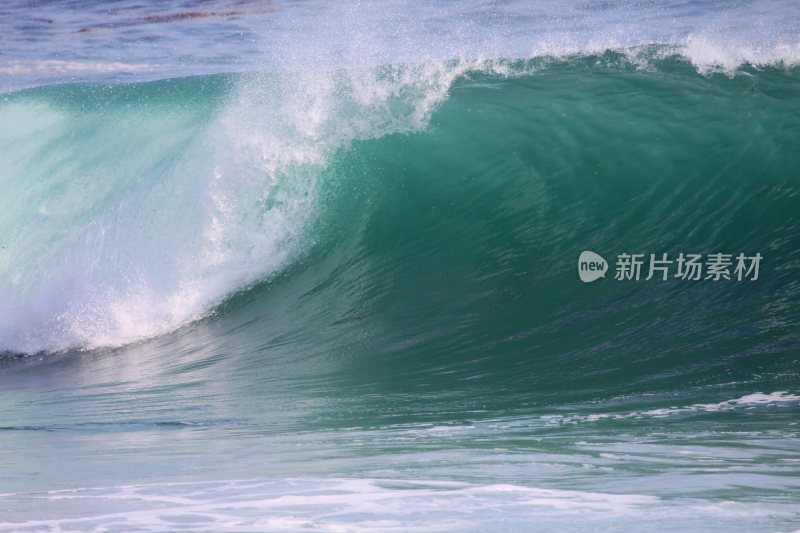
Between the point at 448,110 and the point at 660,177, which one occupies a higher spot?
the point at 448,110

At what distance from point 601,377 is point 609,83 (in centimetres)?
434

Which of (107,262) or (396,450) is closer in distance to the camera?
(396,450)

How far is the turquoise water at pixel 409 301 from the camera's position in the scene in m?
3.00

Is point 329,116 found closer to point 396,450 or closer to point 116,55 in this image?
point 396,450

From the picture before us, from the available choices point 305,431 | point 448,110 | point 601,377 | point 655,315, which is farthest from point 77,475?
point 448,110

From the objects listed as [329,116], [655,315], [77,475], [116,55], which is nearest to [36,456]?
[77,475]

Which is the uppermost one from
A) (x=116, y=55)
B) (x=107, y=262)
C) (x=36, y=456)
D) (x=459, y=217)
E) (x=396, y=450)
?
(x=116, y=55)

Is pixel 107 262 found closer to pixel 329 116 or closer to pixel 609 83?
pixel 329 116

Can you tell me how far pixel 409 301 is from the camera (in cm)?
630

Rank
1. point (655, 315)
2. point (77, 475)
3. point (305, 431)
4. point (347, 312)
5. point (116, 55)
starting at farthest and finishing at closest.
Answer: point (116, 55), point (347, 312), point (655, 315), point (305, 431), point (77, 475)

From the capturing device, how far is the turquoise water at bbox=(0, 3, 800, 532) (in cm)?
300

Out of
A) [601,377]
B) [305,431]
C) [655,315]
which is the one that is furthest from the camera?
[655,315]

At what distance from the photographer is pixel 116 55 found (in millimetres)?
12406

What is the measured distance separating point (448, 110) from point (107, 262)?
132 inches
